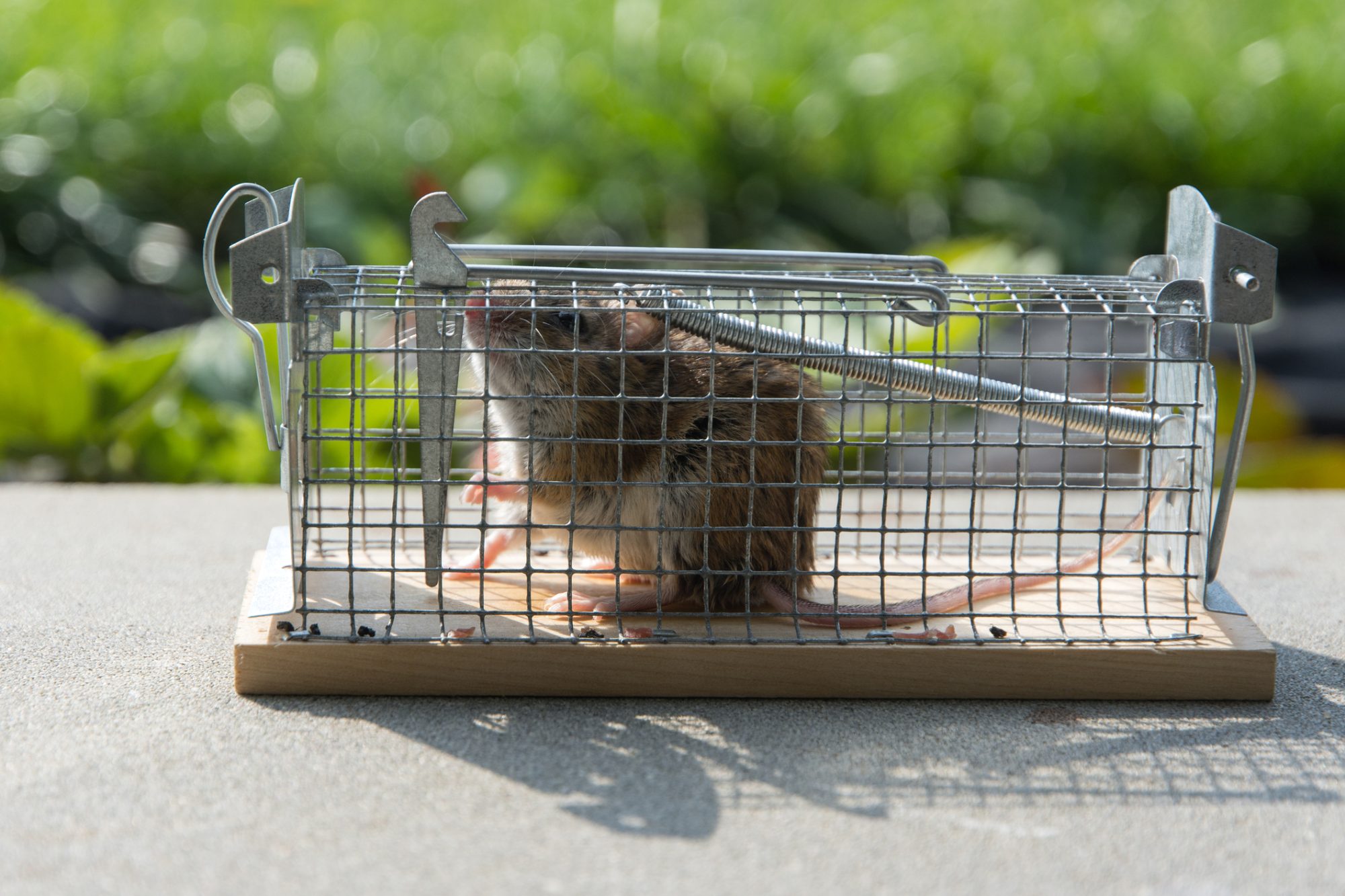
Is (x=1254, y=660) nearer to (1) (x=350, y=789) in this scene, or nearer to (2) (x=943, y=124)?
(1) (x=350, y=789)

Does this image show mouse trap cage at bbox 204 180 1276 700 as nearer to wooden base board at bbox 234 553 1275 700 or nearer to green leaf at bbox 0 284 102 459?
wooden base board at bbox 234 553 1275 700

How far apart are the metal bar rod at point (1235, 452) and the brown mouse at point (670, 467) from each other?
0.12 m

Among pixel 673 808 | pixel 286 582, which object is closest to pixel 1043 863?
pixel 673 808

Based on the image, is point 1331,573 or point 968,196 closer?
point 1331,573

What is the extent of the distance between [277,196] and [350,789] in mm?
1050

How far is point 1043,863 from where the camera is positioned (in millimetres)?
1578

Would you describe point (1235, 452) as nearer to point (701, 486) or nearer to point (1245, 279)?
point (1245, 279)

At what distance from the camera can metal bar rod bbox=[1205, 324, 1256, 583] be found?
2.12 m

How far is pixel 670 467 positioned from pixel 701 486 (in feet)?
0.76

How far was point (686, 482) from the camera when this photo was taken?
221 cm

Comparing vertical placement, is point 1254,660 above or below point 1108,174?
below

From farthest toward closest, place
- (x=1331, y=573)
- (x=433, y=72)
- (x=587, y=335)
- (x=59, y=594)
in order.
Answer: (x=433, y=72) < (x=1331, y=573) < (x=59, y=594) < (x=587, y=335)

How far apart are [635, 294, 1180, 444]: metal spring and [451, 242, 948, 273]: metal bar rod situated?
149 millimetres

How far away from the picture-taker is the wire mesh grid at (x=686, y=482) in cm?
203
